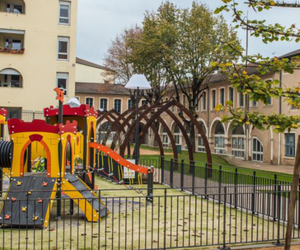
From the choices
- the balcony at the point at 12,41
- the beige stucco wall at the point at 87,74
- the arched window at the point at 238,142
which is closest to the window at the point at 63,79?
the balcony at the point at 12,41

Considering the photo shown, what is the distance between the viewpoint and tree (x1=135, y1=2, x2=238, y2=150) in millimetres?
33406

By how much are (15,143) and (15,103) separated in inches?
896

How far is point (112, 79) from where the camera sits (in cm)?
4778

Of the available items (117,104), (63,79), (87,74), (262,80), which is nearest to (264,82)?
(262,80)

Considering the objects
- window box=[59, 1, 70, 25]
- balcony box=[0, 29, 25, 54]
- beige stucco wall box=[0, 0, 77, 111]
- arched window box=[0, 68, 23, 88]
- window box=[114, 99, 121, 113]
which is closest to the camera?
balcony box=[0, 29, 25, 54]

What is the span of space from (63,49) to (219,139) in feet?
60.3

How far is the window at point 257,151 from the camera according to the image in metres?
35.7

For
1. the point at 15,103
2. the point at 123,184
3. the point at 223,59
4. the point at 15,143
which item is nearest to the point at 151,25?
the point at 223,59

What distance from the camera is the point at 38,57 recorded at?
107 feet

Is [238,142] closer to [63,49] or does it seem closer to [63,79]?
[63,79]

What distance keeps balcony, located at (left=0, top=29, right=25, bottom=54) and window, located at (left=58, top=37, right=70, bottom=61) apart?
9.42 feet

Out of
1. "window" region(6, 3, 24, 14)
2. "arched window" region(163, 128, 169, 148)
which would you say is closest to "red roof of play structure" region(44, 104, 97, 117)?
"window" region(6, 3, 24, 14)

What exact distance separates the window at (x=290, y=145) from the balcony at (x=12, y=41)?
21.9 m

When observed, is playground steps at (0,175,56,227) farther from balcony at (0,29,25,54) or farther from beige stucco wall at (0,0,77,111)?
balcony at (0,29,25,54)
